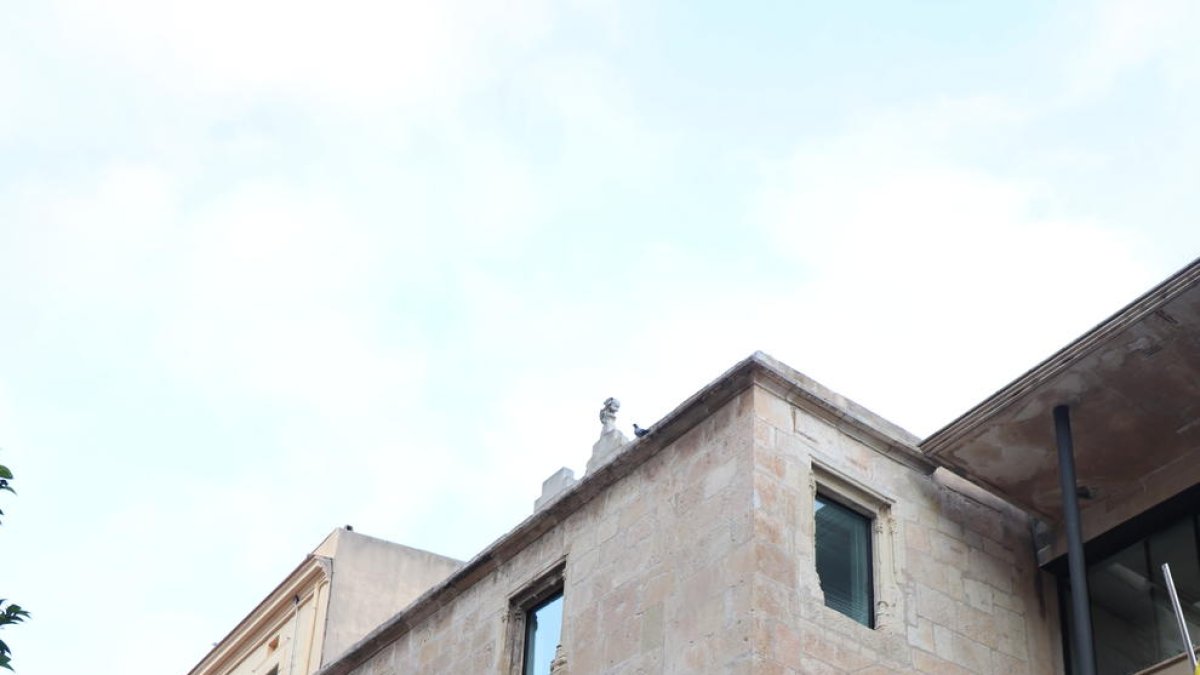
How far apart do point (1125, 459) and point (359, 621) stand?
13.7m

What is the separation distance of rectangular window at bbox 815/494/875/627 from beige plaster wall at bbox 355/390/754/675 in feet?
3.26

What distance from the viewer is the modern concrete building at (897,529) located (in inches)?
549

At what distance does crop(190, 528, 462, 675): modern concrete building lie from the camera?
25219mm

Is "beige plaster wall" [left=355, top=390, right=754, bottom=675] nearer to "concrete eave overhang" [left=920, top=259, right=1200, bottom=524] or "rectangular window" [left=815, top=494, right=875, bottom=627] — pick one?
"rectangular window" [left=815, top=494, right=875, bottom=627]

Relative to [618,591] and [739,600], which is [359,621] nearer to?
[618,591]

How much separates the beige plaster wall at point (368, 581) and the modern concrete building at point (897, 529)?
8923 mm

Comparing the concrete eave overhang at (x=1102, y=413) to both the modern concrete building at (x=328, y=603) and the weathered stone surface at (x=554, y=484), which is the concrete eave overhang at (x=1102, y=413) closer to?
the weathered stone surface at (x=554, y=484)

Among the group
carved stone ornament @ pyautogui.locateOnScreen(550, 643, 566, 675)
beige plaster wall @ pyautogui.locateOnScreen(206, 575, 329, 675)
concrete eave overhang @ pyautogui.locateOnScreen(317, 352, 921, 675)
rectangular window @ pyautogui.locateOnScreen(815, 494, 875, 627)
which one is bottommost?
carved stone ornament @ pyautogui.locateOnScreen(550, 643, 566, 675)

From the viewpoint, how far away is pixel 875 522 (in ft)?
49.6

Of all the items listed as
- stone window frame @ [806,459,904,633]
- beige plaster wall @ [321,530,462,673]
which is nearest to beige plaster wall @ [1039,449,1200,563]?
stone window frame @ [806,459,904,633]

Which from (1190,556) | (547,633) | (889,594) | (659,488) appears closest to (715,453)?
(659,488)

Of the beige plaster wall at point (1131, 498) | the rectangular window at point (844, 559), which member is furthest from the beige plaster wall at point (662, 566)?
the beige plaster wall at point (1131, 498)

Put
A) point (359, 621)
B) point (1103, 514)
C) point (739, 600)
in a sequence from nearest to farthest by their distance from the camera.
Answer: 1. point (739, 600)
2. point (1103, 514)
3. point (359, 621)

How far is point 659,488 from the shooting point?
15.4 metres
